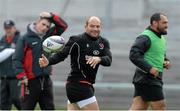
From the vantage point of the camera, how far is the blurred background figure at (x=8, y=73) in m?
13.2

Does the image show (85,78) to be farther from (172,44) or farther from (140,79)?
(172,44)

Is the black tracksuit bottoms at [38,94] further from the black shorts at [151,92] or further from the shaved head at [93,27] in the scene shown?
the shaved head at [93,27]

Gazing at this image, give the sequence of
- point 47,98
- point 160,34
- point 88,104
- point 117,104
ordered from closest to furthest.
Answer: point 88,104 → point 160,34 → point 47,98 → point 117,104

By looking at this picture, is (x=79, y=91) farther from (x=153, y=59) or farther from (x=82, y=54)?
(x=153, y=59)

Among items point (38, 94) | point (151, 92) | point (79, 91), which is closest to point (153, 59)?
point (151, 92)

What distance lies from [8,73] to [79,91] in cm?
365

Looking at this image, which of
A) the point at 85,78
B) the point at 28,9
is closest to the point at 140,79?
the point at 85,78

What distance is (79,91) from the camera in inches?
386

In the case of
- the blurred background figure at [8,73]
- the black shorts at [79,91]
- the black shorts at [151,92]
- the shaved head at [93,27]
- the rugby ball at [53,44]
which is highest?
the shaved head at [93,27]

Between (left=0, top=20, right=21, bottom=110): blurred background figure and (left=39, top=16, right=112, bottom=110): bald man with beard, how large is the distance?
3360 mm

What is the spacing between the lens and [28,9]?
16.3 metres

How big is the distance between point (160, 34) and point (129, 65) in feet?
18.3

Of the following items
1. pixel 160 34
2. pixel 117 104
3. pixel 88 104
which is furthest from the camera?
pixel 117 104

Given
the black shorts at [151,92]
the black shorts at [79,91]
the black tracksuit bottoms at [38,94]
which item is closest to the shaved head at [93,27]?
the black shorts at [79,91]
